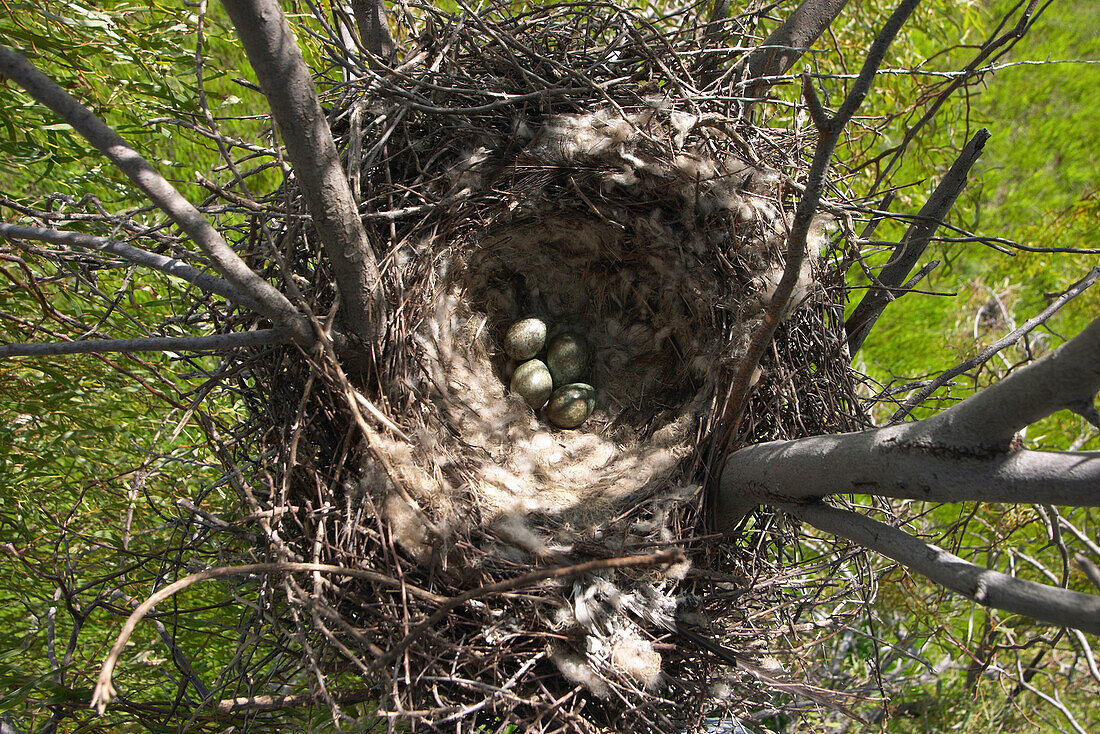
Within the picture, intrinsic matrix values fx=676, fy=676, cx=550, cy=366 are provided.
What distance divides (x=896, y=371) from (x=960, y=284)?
0.90m

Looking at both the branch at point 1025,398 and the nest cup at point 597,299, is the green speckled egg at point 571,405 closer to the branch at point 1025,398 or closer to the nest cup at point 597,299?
the nest cup at point 597,299

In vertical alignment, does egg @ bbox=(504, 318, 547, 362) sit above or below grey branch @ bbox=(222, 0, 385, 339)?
below

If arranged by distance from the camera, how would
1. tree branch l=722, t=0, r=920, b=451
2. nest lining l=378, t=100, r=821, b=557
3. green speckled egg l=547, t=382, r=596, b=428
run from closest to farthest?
tree branch l=722, t=0, r=920, b=451, nest lining l=378, t=100, r=821, b=557, green speckled egg l=547, t=382, r=596, b=428

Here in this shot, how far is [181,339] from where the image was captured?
1.30 metres

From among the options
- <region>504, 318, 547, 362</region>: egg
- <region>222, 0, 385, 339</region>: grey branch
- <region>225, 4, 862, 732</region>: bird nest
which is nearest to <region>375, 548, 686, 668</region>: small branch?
<region>225, 4, 862, 732</region>: bird nest

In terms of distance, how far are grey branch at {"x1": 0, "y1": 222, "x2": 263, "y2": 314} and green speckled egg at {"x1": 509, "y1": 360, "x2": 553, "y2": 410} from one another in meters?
1.41

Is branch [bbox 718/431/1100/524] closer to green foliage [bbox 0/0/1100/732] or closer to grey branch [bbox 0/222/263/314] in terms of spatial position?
green foliage [bbox 0/0/1100/732]

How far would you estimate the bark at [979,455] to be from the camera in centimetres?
106

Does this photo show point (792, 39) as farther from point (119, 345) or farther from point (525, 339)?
point (119, 345)

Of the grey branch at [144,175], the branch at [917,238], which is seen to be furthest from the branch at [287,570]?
the branch at [917,238]

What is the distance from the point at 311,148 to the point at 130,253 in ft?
1.35

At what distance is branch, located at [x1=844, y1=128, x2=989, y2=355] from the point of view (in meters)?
1.76

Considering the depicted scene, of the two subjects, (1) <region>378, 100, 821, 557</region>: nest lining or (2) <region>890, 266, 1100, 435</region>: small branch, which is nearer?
(2) <region>890, 266, 1100, 435</region>: small branch

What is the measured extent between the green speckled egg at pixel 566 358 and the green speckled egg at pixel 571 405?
6cm
